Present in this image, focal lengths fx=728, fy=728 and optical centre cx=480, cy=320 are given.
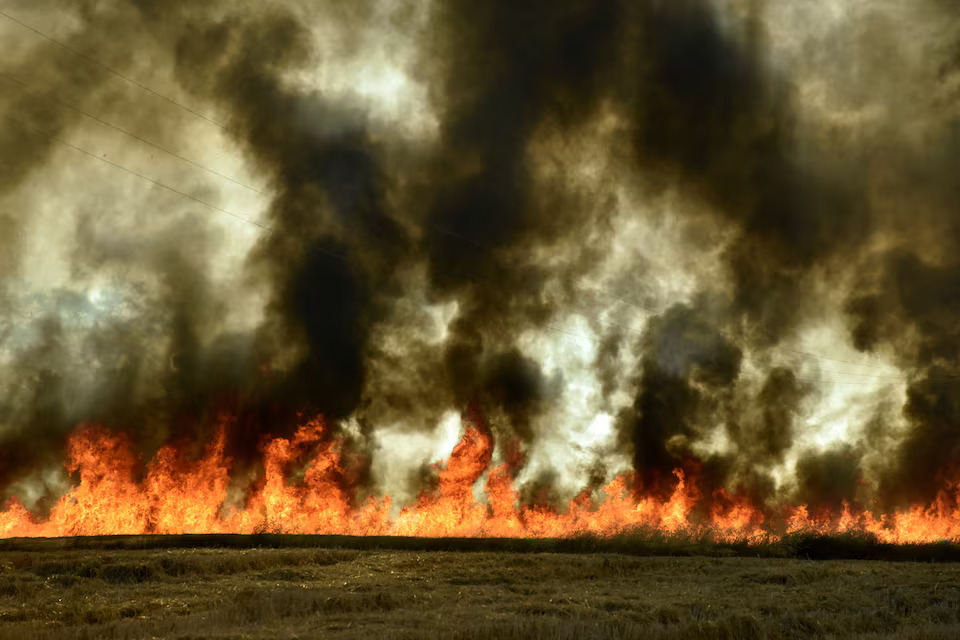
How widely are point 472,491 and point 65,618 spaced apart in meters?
41.6

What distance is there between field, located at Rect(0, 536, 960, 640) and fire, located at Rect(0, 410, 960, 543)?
12.7 metres

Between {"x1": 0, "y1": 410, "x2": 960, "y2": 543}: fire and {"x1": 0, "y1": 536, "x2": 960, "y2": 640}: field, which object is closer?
{"x1": 0, "y1": 536, "x2": 960, "y2": 640}: field

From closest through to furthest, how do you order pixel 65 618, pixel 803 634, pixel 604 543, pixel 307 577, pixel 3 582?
pixel 803 634 → pixel 65 618 → pixel 3 582 → pixel 307 577 → pixel 604 543

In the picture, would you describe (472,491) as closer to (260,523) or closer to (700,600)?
(260,523)

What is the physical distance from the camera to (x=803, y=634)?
1859 cm

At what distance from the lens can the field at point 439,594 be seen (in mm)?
18266

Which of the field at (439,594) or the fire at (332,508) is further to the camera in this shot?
the fire at (332,508)

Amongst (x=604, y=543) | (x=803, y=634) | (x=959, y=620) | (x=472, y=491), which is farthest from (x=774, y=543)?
(x=803, y=634)

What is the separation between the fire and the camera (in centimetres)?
5500

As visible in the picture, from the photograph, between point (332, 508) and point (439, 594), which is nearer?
point (439, 594)

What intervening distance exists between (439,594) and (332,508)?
115 ft

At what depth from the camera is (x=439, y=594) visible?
981 inches

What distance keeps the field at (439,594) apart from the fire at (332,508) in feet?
41.8

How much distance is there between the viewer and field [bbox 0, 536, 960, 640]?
1827 centimetres
